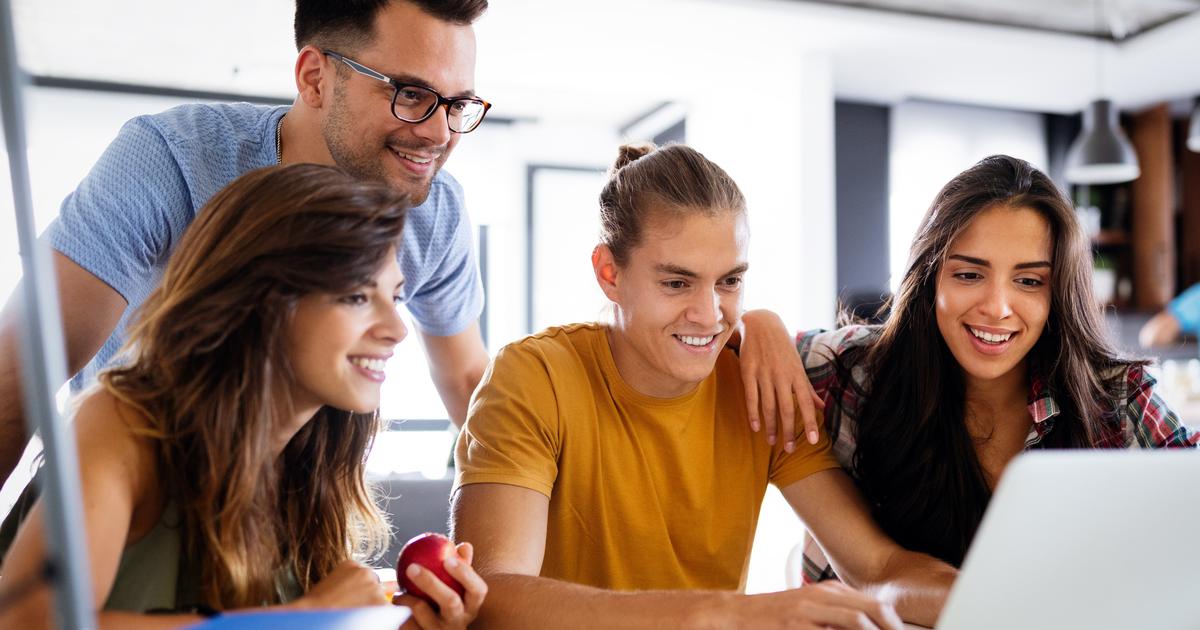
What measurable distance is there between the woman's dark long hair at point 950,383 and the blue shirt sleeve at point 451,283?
0.83 meters

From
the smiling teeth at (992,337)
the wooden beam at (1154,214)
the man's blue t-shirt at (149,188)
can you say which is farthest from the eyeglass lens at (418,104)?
the wooden beam at (1154,214)

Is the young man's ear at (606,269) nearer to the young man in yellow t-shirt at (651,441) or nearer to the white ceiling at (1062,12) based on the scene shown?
the young man in yellow t-shirt at (651,441)

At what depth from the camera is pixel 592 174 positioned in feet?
23.9

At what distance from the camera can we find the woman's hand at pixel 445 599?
43.1 inches

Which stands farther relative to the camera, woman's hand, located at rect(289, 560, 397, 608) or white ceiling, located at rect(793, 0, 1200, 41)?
white ceiling, located at rect(793, 0, 1200, 41)

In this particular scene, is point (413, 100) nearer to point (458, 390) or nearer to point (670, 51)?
point (458, 390)

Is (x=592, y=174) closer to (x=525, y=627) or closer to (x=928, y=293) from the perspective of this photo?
(x=928, y=293)

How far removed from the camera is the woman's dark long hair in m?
1.62

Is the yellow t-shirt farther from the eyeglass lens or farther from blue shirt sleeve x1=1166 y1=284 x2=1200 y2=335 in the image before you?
blue shirt sleeve x1=1166 y1=284 x2=1200 y2=335

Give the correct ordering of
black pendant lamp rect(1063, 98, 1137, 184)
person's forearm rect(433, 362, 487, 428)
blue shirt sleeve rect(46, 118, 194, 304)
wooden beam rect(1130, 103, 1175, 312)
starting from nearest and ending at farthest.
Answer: blue shirt sleeve rect(46, 118, 194, 304) → person's forearm rect(433, 362, 487, 428) → black pendant lamp rect(1063, 98, 1137, 184) → wooden beam rect(1130, 103, 1175, 312)

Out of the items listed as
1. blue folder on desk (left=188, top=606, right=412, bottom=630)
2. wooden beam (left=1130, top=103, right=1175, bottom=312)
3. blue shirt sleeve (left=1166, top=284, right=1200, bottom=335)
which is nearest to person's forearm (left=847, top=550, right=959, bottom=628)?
blue folder on desk (left=188, top=606, right=412, bottom=630)

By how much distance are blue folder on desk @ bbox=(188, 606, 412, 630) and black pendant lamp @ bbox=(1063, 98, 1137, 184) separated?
211 inches

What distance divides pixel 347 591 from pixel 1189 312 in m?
5.46

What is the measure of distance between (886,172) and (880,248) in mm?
519
